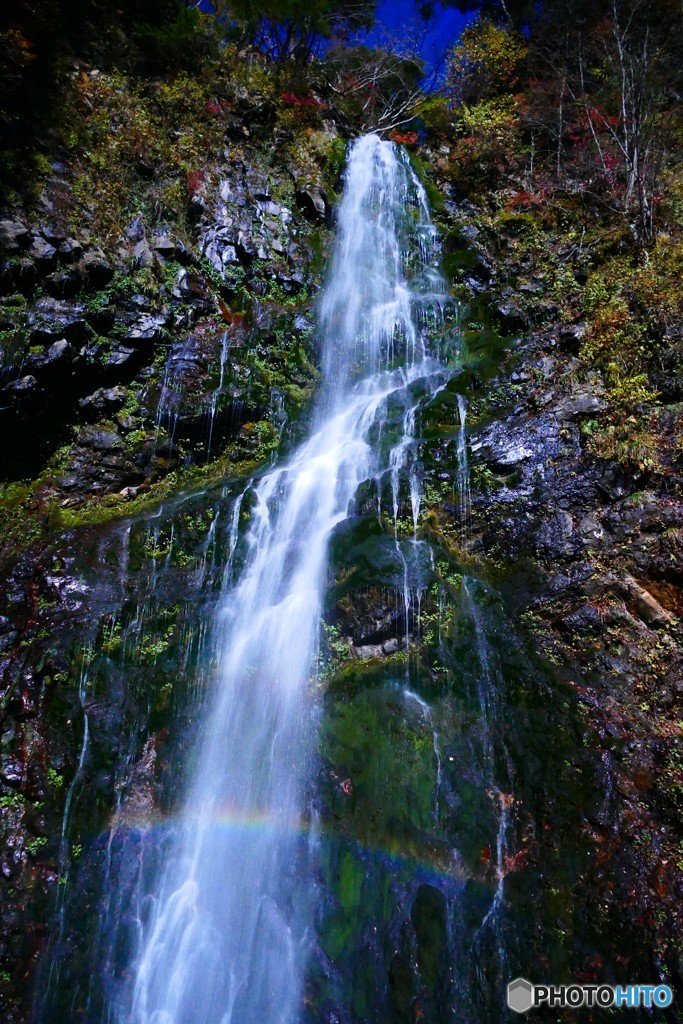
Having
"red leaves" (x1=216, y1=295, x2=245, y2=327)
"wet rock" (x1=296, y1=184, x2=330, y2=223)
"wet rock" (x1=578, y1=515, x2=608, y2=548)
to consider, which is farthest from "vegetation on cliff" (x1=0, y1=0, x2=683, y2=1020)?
"wet rock" (x1=296, y1=184, x2=330, y2=223)

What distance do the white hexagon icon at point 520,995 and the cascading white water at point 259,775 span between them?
1.97m

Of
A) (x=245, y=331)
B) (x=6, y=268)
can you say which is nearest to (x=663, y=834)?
(x=245, y=331)

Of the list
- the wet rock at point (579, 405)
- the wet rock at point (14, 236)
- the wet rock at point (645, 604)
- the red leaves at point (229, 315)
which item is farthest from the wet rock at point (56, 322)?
the wet rock at point (645, 604)

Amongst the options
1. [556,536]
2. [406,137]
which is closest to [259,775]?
[556,536]

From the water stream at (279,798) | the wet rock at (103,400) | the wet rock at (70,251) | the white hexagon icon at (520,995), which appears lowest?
the white hexagon icon at (520,995)

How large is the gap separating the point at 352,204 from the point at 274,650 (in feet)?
43.3

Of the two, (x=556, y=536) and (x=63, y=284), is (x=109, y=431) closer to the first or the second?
(x=63, y=284)

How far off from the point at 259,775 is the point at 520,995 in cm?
318

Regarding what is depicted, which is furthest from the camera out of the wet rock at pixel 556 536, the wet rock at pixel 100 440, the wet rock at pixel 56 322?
the wet rock at pixel 100 440

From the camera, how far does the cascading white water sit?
525 centimetres

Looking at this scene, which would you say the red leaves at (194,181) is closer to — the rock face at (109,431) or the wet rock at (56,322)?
the rock face at (109,431)

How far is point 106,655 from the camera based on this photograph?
6.68 metres

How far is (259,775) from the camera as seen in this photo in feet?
20.4

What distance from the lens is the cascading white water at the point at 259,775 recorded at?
17.2 ft
